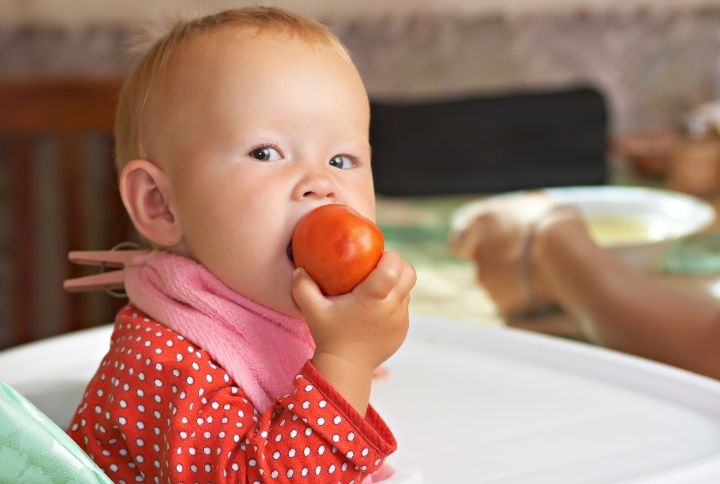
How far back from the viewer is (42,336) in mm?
2037

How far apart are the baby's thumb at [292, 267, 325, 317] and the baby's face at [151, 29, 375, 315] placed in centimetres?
3

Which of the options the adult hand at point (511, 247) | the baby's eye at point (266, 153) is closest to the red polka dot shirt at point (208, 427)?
the baby's eye at point (266, 153)

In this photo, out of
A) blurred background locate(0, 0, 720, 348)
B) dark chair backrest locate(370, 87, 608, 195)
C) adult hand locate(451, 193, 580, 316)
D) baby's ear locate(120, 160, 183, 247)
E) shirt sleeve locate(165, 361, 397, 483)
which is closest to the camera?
shirt sleeve locate(165, 361, 397, 483)

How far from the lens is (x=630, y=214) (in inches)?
51.1

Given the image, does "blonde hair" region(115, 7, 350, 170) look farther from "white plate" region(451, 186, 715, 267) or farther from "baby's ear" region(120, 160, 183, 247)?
"white plate" region(451, 186, 715, 267)

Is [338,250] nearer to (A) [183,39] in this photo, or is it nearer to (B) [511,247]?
(A) [183,39]

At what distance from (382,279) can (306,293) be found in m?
0.04

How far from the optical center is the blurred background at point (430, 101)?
1803mm

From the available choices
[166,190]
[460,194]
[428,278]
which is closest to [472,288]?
[428,278]

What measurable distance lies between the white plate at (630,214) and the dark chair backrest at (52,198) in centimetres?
67

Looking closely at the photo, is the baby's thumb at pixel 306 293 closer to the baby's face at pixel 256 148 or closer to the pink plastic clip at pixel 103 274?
the baby's face at pixel 256 148

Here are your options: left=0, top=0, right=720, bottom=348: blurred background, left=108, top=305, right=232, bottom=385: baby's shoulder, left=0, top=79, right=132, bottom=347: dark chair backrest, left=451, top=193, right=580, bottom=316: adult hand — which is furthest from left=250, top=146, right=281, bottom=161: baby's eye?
left=0, top=0, right=720, bottom=348: blurred background

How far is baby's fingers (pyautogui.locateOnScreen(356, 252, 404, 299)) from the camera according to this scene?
51 centimetres

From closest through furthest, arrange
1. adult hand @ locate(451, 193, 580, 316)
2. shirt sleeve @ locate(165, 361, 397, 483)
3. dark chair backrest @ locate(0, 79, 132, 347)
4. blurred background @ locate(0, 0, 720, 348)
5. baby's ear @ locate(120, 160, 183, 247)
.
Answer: shirt sleeve @ locate(165, 361, 397, 483)
baby's ear @ locate(120, 160, 183, 247)
adult hand @ locate(451, 193, 580, 316)
dark chair backrest @ locate(0, 79, 132, 347)
blurred background @ locate(0, 0, 720, 348)
